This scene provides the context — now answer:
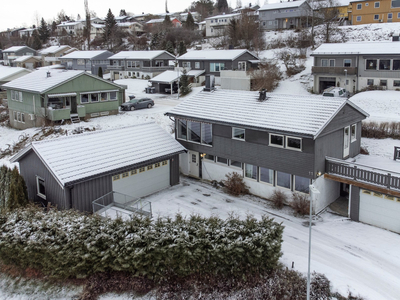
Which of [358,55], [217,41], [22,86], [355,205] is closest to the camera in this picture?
[355,205]

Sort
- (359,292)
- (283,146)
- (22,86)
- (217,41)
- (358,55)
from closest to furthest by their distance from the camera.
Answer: (359,292)
(283,146)
(22,86)
(358,55)
(217,41)

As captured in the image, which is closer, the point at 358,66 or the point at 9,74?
the point at 358,66

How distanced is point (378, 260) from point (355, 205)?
3.81m

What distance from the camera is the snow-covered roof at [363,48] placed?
3802 centimetres

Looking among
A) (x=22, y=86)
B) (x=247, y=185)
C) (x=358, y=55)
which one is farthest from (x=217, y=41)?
(x=247, y=185)

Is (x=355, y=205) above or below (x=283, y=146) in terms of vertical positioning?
below

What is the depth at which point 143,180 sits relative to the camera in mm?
21250

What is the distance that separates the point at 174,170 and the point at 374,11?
2213 inches

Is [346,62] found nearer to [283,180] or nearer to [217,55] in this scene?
[217,55]

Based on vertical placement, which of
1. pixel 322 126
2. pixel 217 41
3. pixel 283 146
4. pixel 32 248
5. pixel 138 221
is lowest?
pixel 32 248

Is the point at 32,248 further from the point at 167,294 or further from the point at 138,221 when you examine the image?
the point at 167,294

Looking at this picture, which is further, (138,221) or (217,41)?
(217,41)

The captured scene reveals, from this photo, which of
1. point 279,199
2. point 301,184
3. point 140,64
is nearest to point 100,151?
point 279,199

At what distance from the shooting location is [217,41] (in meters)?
76.8
